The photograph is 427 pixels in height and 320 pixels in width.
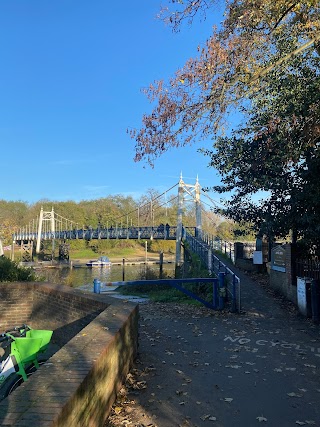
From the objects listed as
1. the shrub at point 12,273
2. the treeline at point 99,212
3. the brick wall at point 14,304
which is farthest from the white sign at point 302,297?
the treeline at point 99,212

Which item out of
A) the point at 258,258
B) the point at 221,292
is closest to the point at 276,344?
the point at 221,292

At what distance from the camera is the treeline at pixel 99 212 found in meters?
67.9

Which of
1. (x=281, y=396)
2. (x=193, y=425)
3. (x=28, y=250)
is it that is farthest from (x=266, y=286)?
(x=28, y=250)

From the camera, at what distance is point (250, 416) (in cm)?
364

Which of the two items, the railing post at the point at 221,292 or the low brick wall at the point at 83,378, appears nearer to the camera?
the low brick wall at the point at 83,378

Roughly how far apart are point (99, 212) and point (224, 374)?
248ft

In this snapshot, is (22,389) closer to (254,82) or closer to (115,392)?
(115,392)

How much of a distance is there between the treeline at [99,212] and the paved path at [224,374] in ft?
183

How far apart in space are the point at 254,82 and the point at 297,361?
15.7 feet

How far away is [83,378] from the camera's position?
2828 mm

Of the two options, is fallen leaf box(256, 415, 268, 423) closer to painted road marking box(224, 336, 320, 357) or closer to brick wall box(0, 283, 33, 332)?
painted road marking box(224, 336, 320, 357)

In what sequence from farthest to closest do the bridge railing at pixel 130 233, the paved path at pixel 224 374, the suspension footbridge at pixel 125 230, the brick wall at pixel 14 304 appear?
the bridge railing at pixel 130 233
the suspension footbridge at pixel 125 230
the brick wall at pixel 14 304
the paved path at pixel 224 374

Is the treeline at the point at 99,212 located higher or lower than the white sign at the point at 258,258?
higher

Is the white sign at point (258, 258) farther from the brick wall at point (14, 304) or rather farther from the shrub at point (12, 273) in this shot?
the brick wall at point (14, 304)
